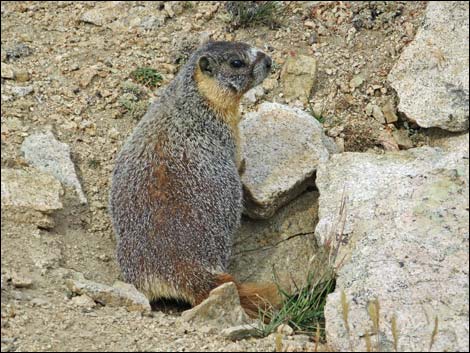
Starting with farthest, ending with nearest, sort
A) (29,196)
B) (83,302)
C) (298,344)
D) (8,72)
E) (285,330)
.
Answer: (8,72)
(29,196)
(83,302)
(285,330)
(298,344)

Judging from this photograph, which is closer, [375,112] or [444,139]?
[444,139]

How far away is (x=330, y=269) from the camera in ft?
19.9

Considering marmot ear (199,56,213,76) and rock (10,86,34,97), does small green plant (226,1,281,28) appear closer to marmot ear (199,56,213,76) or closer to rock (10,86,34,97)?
marmot ear (199,56,213,76)

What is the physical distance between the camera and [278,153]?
24.5 ft

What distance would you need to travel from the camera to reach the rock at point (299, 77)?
8312 mm

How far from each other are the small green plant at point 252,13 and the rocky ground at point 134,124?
8 centimetres

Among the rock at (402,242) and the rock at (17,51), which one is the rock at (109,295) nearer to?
the rock at (402,242)

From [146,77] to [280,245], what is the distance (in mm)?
2108

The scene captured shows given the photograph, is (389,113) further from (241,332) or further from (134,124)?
(241,332)

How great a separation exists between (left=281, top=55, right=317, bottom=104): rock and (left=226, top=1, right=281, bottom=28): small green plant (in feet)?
2.08

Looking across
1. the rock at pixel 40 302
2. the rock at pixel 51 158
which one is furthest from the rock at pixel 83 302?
the rock at pixel 51 158

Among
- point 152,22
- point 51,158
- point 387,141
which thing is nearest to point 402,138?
point 387,141

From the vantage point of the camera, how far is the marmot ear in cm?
686

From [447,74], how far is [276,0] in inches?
92.2
